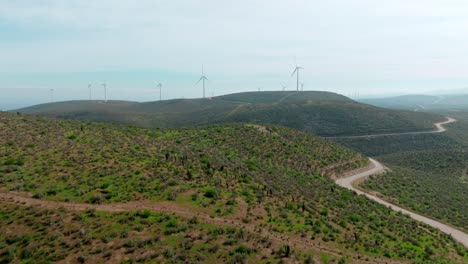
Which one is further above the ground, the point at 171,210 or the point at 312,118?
the point at 312,118

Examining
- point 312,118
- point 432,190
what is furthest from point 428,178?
point 312,118

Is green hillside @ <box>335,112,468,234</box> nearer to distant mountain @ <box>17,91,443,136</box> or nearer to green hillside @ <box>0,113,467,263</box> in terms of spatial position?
green hillside @ <box>0,113,467,263</box>

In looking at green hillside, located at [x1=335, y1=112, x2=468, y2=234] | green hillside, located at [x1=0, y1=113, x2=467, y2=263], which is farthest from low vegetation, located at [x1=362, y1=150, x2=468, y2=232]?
green hillside, located at [x1=0, y1=113, x2=467, y2=263]

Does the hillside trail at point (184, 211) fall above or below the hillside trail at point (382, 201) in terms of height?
above

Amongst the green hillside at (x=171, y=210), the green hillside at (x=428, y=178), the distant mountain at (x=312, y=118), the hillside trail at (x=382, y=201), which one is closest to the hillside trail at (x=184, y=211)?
the green hillside at (x=171, y=210)

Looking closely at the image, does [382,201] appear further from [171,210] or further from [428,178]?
[171,210]

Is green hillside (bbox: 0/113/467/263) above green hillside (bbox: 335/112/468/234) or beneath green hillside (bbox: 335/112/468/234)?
above

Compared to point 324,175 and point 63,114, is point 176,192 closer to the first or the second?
point 324,175

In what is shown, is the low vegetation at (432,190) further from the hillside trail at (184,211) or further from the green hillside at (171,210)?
the hillside trail at (184,211)

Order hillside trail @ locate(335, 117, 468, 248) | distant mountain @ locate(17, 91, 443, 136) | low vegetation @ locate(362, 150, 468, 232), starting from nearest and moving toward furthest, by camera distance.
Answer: hillside trail @ locate(335, 117, 468, 248)
low vegetation @ locate(362, 150, 468, 232)
distant mountain @ locate(17, 91, 443, 136)
